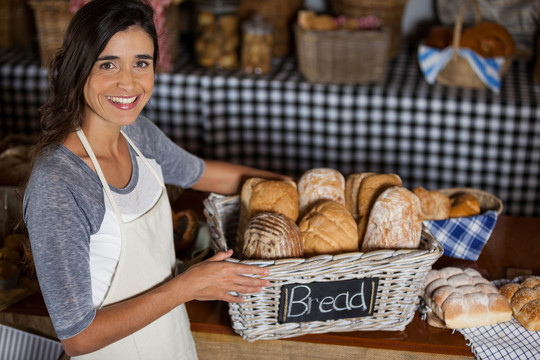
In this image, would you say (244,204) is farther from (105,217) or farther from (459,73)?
(459,73)

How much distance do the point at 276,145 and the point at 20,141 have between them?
1.37 meters

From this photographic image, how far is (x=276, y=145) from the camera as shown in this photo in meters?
3.18

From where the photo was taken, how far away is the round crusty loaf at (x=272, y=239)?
4.46 ft

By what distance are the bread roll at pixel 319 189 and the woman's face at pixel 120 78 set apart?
0.57 metres

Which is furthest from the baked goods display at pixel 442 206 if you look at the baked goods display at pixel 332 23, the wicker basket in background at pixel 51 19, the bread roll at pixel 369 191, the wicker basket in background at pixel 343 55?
the wicker basket in background at pixel 51 19

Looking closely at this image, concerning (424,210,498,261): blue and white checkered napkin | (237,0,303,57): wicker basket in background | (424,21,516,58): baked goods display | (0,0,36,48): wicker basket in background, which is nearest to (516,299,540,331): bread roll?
(424,210,498,261): blue and white checkered napkin

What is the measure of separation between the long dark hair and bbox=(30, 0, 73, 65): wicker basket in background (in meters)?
1.84

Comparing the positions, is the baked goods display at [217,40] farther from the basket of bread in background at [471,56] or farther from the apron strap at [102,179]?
the apron strap at [102,179]

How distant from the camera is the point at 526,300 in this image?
1502mm

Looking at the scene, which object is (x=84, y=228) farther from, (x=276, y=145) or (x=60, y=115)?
(x=276, y=145)

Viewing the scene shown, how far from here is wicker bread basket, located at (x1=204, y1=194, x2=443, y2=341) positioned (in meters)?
1.30

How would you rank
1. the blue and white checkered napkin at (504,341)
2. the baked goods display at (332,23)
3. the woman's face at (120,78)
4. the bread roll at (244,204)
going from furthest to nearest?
the baked goods display at (332,23) < the bread roll at (244,204) < the blue and white checkered napkin at (504,341) < the woman's face at (120,78)

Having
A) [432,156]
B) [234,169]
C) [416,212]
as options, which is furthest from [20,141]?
[432,156]

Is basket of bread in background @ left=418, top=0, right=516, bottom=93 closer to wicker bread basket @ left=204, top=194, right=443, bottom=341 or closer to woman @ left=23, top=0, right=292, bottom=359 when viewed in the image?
wicker bread basket @ left=204, top=194, right=443, bottom=341
